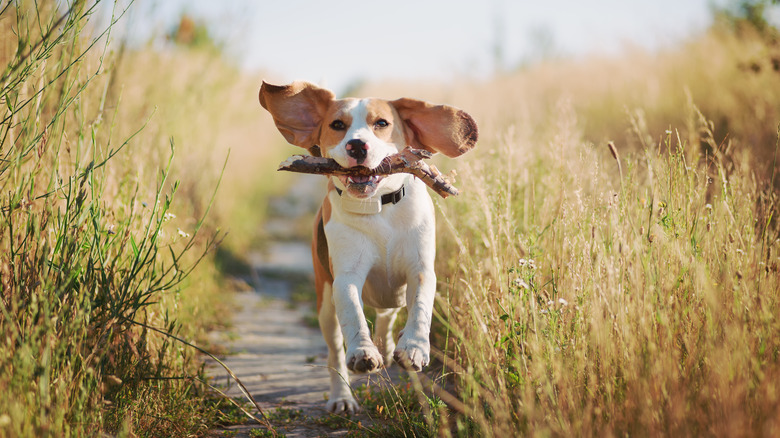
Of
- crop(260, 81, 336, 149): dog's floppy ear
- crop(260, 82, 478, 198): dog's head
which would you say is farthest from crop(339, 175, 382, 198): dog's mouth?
crop(260, 81, 336, 149): dog's floppy ear

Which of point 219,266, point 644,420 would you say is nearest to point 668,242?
point 644,420

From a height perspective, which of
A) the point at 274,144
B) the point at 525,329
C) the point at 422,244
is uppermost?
the point at 274,144

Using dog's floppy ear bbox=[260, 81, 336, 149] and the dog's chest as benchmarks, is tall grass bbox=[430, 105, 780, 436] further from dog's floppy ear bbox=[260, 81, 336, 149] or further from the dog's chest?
dog's floppy ear bbox=[260, 81, 336, 149]

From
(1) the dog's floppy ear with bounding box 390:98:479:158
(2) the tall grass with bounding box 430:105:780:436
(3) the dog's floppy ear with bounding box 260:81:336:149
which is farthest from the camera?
(3) the dog's floppy ear with bounding box 260:81:336:149

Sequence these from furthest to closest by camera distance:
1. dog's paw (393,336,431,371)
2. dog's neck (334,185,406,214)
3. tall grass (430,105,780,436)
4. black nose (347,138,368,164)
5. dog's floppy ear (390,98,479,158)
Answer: dog's floppy ear (390,98,479,158) → dog's neck (334,185,406,214) → black nose (347,138,368,164) → dog's paw (393,336,431,371) → tall grass (430,105,780,436)

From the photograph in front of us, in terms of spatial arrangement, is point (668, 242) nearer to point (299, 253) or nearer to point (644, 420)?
point (644, 420)

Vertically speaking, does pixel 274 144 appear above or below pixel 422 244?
above

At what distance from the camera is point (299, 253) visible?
25.7ft

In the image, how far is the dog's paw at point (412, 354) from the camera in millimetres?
2283

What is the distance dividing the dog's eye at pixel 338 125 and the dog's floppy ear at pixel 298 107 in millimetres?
208

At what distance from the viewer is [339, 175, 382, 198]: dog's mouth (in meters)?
2.61

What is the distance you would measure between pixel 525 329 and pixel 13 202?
6.43 feet

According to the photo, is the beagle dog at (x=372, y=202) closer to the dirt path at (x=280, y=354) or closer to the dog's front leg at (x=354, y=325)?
the dog's front leg at (x=354, y=325)

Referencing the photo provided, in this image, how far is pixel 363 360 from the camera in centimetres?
229
